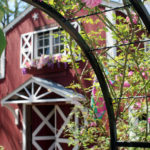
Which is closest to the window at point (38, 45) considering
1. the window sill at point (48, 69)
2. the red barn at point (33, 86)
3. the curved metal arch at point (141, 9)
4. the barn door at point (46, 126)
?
the red barn at point (33, 86)

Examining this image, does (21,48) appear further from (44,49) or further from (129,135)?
(129,135)

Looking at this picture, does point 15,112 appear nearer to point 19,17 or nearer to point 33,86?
point 33,86

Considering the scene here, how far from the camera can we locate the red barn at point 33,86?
808 cm

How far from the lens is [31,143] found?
344 inches

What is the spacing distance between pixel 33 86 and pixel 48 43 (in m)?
1.49

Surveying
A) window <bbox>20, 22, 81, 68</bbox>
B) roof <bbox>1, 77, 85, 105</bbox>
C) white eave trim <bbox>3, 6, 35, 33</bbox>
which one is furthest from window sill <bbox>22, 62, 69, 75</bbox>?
white eave trim <bbox>3, 6, 35, 33</bbox>

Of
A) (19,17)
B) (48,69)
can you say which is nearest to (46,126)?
(48,69)

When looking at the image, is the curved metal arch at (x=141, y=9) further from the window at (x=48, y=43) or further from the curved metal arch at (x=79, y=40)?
the window at (x=48, y=43)

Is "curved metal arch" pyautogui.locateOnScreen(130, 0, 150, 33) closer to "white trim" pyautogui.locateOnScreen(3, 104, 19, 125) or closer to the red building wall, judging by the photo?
the red building wall

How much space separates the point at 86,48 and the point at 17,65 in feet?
25.6

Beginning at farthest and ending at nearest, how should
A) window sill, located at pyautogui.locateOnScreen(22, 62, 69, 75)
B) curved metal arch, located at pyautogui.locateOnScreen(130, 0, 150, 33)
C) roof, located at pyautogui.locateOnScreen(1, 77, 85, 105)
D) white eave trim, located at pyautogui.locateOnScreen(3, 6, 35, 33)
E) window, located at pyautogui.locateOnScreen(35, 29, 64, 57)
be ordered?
white eave trim, located at pyautogui.locateOnScreen(3, 6, 35, 33), window, located at pyautogui.locateOnScreen(35, 29, 64, 57), window sill, located at pyautogui.locateOnScreen(22, 62, 69, 75), roof, located at pyautogui.locateOnScreen(1, 77, 85, 105), curved metal arch, located at pyautogui.locateOnScreen(130, 0, 150, 33)

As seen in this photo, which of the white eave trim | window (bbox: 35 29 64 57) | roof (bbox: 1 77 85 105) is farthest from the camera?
the white eave trim

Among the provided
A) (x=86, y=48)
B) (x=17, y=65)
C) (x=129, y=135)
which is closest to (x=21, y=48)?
(x=17, y=65)

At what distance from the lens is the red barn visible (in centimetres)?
808
